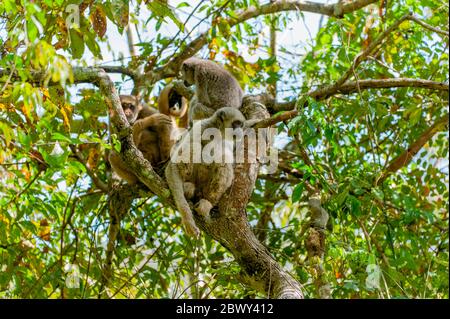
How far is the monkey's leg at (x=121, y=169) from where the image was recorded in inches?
280

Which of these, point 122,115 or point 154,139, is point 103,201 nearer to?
point 154,139

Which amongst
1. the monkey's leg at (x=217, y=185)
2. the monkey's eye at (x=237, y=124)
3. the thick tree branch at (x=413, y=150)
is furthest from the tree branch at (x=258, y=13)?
the monkey's leg at (x=217, y=185)

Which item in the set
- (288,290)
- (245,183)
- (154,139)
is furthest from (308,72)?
(288,290)

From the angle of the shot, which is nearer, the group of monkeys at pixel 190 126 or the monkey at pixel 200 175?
the monkey at pixel 200 175

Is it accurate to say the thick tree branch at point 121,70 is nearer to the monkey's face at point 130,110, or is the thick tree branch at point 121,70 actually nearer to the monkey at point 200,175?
the monkey's face at point 130,110

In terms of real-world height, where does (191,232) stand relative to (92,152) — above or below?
below

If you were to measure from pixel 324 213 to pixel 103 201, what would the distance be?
8.07 feet

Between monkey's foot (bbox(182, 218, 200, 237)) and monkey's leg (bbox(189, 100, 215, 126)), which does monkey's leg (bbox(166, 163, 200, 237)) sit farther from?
monkey's leg (bbox(189, 100, 215, 126))

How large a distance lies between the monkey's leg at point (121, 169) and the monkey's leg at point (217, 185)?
1.18 metres

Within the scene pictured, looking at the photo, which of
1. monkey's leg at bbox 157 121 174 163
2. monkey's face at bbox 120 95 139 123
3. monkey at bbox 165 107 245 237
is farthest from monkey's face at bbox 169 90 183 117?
monkey at bbox 165 107 245 237

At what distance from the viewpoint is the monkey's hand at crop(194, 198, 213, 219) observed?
5.89 metres

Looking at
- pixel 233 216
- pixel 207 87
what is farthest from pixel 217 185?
pixel 207 87

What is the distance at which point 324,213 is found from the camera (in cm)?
657

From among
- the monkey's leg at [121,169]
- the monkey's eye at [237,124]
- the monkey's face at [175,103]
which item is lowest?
the monkey's leg at [121,169]
